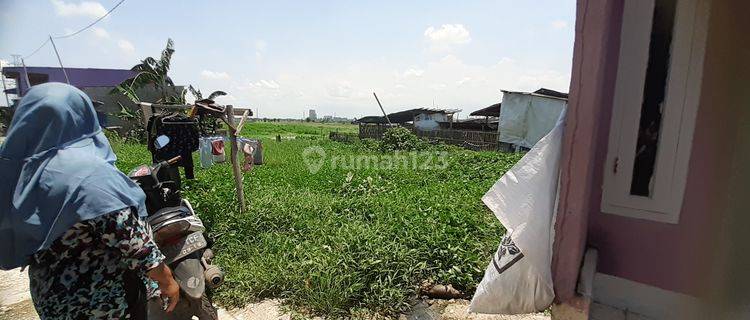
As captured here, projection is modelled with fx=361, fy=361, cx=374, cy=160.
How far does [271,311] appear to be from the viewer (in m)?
3.48

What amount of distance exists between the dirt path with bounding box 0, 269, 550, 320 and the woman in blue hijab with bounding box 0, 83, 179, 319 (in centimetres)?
177

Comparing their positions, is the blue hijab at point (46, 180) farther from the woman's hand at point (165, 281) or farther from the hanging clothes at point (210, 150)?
the hanging clothes at point (210, 150)

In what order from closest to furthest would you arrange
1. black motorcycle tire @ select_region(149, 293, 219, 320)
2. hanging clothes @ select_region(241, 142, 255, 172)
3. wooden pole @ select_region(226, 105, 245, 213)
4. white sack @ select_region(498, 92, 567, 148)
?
black motorcycle tire @ select_region(149, 293, 219, 320) < wooden pole @ select_region(226, 105, 245, 213) < hanging clothes @ select_region(241, 142, 255, 172) < white sack @ select_region(498, 92, 567, 148)

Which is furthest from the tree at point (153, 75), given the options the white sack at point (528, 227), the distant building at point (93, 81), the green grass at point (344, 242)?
the white sack at point (528, 227)

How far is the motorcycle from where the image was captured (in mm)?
2559

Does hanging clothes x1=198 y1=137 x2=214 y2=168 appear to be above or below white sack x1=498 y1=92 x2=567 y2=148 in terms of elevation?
below

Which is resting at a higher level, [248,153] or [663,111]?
[663,111]

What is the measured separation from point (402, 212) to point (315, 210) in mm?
1396

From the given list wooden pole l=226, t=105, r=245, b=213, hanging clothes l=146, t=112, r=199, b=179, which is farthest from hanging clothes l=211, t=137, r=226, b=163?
hanging clothes l=146, t=112, r=199, b=179

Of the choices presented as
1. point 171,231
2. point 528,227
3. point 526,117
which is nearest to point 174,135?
point 171,231

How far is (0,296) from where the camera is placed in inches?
147

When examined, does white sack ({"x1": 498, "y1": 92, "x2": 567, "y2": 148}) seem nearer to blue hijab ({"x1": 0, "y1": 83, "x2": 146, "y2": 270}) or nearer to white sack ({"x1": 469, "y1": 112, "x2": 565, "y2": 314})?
white sack ({"x1": 469, "y1": 112, "x2": 565, "y2": 314})

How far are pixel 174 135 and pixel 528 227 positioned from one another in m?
4.17

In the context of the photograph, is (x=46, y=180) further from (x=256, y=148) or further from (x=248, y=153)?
(x=256, y=148)
